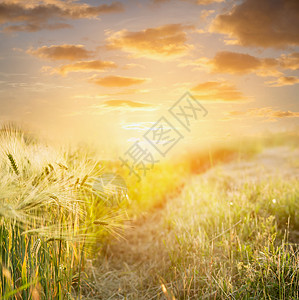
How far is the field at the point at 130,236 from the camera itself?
2.07 m

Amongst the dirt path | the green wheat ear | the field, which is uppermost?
the green wheat ear

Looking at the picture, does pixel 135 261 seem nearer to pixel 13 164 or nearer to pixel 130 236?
pixel 130 236

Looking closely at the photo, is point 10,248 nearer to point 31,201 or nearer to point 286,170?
point 31,201

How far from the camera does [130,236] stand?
473cm

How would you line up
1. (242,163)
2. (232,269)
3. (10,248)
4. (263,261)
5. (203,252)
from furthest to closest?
(242,163) → (203,252) → (232,269) → (263,261) → (10,248)

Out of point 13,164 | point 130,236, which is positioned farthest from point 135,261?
point 13,164

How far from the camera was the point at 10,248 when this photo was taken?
1948 mm

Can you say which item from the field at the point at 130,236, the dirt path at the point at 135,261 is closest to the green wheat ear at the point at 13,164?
the field at the point at 130,236

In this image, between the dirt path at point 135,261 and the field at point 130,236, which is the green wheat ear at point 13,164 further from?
the dirt path at point 135,261

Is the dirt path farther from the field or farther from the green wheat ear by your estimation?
the green wheat ear

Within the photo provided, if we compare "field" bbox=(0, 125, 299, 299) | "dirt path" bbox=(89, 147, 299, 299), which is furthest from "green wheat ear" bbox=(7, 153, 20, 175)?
"dirt path" bbox=(89, 147, 299, 299)

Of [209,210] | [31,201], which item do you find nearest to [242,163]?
[209,210]

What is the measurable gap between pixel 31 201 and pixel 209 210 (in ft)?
10.1

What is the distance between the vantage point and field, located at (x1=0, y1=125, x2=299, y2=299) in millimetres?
2068
